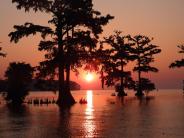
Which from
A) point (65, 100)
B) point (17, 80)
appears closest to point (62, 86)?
point (65, 100)

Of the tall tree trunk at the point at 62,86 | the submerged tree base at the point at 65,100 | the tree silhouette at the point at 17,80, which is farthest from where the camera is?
the tree silhouette at the point at 17,80

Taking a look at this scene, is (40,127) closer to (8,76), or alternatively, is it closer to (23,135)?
(23,135)

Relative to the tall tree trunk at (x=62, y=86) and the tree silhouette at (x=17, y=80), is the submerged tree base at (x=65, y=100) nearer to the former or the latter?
the tall tree trunk at (x=62, y=86)

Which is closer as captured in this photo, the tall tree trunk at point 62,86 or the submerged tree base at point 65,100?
the submerged tree base at point 65,100

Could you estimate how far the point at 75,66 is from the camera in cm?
5922

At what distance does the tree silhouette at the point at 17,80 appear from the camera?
60000 mm

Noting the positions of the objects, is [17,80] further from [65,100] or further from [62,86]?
[65,100]

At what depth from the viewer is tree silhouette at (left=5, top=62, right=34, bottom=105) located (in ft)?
197

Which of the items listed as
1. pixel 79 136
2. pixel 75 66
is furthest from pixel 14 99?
pixel 79 136

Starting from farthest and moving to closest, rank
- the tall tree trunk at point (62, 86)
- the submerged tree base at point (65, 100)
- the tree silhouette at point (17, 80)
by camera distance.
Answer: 1. the tree silhouette at point (17, 80)
2. the tall tree trunk at point (62, 86)
3. the submerged tree base at point (65, 100)

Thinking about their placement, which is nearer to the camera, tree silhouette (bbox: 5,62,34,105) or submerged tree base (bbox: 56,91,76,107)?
submerged tree base (bbox: 56,91,76,107)

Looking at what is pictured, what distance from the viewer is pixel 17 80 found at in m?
60.2

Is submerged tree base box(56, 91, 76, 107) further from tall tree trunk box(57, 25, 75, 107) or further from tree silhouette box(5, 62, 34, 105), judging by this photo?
tree silhouette box(5, 62, 34, 105)

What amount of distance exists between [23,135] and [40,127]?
146 inches
